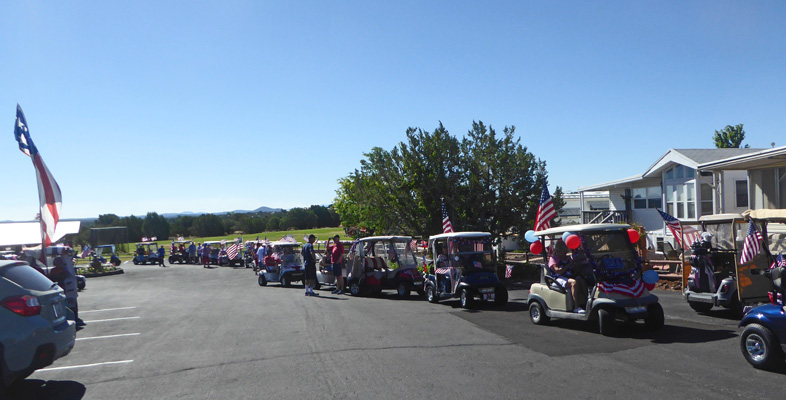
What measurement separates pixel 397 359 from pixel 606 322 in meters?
3.79

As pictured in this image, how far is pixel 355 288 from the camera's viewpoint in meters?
17.8

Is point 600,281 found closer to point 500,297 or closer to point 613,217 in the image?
point 500,297

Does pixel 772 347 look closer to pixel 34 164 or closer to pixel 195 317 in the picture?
pixel 195 317

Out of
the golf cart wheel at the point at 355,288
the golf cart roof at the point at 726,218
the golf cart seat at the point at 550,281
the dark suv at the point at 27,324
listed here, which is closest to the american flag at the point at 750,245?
the golf cart roof at the point at 726,218

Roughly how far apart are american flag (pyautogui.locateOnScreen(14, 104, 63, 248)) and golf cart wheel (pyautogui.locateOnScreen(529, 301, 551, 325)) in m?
9.66

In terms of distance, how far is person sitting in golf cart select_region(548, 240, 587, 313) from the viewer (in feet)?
33.4

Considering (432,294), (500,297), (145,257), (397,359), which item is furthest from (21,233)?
(397,359)

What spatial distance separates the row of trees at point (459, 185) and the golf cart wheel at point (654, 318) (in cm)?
1262

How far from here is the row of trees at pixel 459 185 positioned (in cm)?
2234

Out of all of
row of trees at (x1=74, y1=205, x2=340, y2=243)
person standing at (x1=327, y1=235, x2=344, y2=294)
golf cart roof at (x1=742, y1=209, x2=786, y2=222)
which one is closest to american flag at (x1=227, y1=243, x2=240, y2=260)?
person standing at (x1=327, y1=235, x2=344, y2=294)

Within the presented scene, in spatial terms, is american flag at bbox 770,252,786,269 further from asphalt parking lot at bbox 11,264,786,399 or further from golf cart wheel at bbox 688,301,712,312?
golf cart wheel at bbox 688,301,712,312

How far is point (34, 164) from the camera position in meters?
11.6

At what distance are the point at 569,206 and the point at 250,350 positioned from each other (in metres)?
39.6

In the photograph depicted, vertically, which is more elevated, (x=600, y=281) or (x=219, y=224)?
(x=219, y=224)
